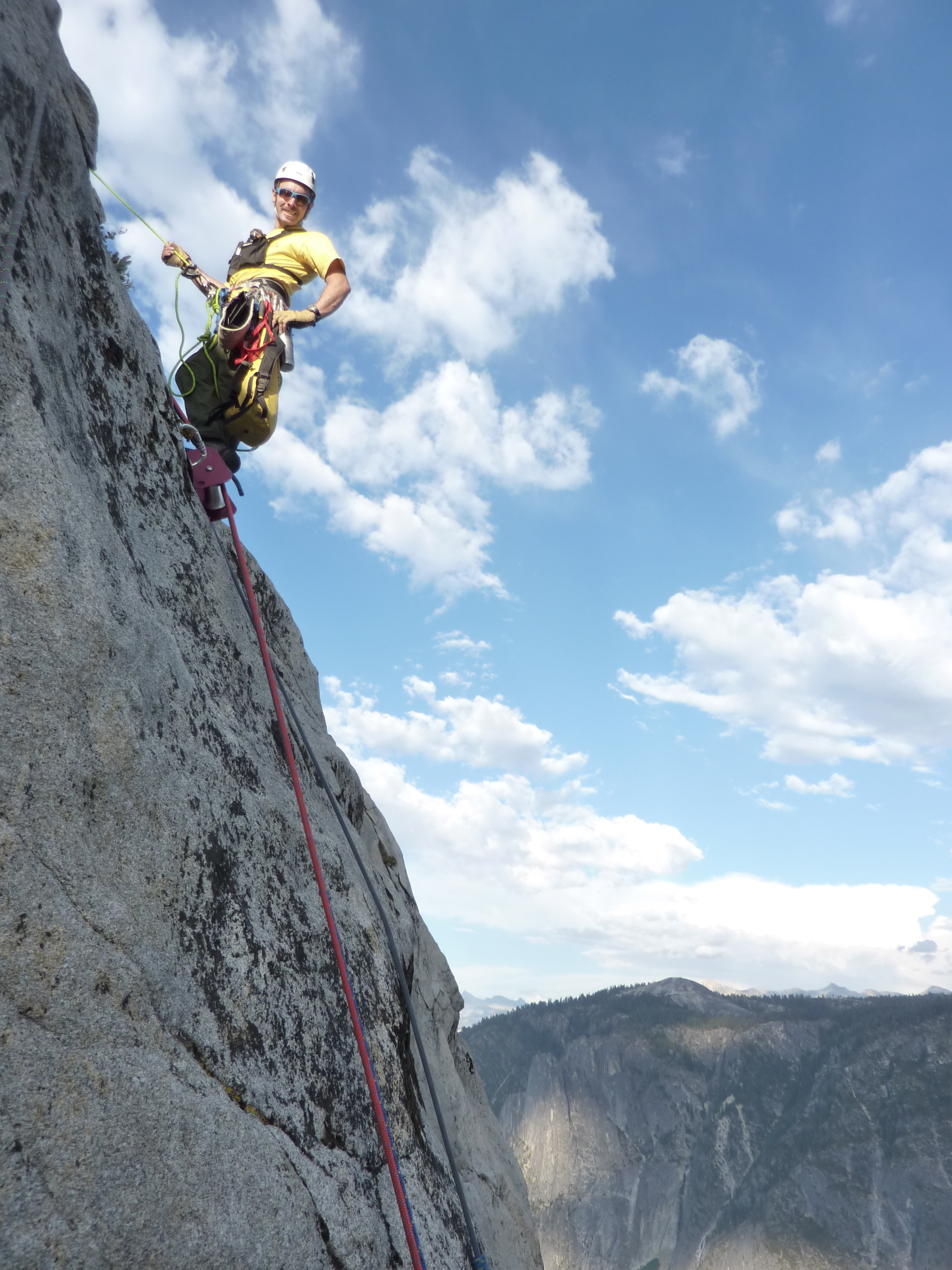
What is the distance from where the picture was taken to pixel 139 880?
4.93 meters

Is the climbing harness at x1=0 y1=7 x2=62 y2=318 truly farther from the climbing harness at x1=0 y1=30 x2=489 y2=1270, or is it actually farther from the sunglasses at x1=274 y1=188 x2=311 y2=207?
the sunglasses at x1=274 y1=188 x2=311 y2=207

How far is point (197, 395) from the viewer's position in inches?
351

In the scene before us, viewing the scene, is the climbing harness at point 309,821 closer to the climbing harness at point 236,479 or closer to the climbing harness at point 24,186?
the climbing harness at point 236,479

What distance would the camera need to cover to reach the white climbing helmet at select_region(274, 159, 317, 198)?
954cm

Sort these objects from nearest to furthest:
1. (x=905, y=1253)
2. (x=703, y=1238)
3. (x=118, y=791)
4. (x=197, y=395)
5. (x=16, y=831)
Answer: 1. (x=16, y=831)
2. (x=118, y=791)
3. (x=197, y=395)
4. (x=905, y=1253)
5. (x=703, y=1238)

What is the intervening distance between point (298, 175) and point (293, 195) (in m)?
0.26

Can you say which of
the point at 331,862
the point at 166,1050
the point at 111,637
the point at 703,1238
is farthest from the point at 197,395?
the point at 703,1238

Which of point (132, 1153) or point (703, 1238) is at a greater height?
point (132, 1153)

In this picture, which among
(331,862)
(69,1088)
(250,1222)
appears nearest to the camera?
(69,1088)

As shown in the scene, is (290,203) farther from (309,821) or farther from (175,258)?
(309,821)

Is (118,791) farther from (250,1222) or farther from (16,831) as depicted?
(250,1222)

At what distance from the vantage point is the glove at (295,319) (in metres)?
8.70

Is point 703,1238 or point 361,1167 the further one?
point 703,1238

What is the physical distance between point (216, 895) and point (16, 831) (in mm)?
1738
